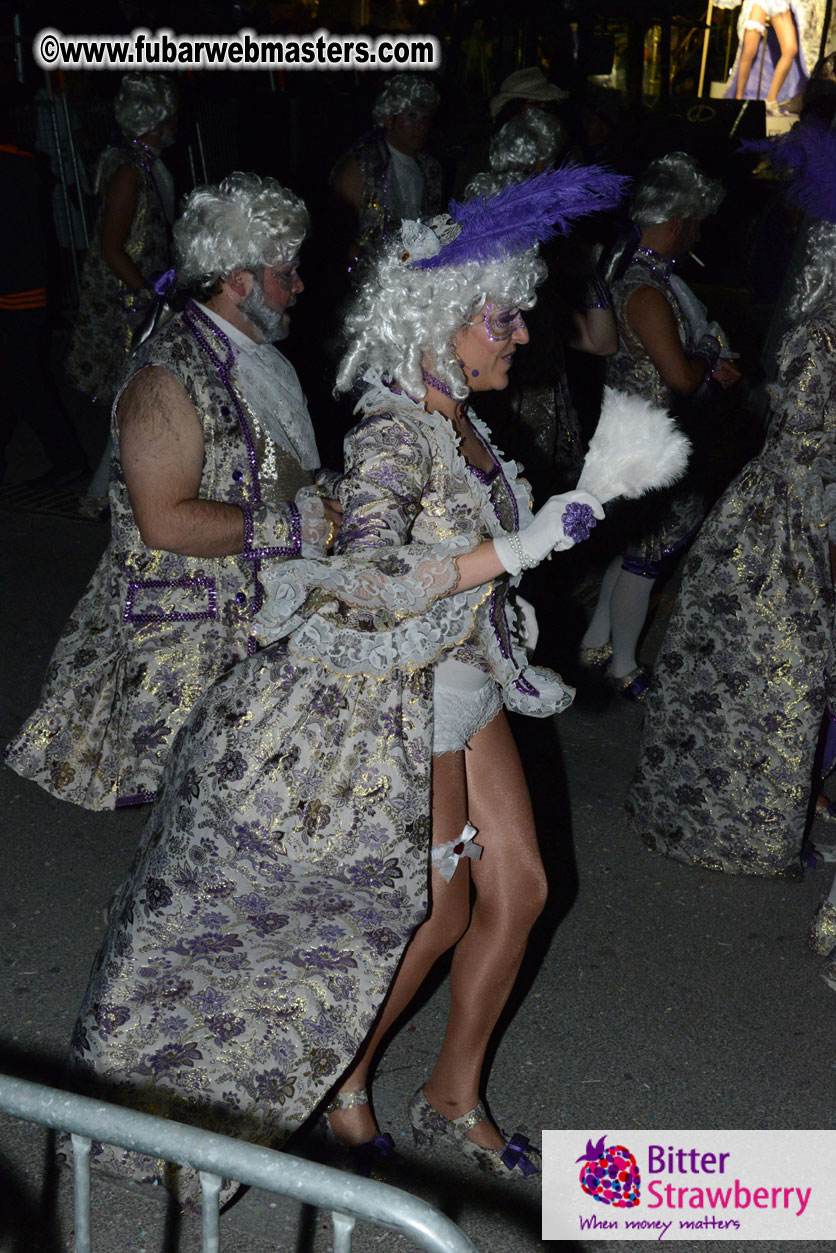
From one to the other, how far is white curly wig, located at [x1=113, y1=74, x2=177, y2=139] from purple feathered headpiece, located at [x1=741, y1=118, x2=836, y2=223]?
121 inches

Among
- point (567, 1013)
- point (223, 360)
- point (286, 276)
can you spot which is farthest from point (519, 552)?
point (567, 1013)

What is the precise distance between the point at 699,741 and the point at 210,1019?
1.85 m

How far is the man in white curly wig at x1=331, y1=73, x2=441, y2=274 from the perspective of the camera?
6.12m

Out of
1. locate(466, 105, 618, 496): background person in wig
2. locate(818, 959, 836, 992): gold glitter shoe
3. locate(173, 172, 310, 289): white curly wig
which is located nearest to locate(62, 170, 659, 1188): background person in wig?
locate(173, 172, 310, 289): white curly wig

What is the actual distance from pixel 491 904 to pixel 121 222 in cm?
427

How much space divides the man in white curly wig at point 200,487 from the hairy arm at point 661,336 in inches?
68.4

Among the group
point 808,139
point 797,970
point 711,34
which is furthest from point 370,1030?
point 711,34

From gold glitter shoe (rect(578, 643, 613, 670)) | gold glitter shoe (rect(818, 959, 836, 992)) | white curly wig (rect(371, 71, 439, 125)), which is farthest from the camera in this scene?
white curly wig (rect(371, 71, 439, 125))

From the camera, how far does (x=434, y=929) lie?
2.54m

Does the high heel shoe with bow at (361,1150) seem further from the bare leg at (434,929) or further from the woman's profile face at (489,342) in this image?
the woman's profile face at (489,342)

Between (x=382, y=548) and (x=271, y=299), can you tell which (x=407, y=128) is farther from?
(x=382, y=548)

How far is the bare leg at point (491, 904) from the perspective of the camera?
2.51 meters

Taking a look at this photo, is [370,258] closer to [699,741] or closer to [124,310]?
[124,310]

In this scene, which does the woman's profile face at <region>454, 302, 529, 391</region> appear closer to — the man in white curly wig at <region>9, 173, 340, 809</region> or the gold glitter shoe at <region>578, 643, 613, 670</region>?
the man in white curly wig at <region>9, 173, 340, 809</region>
